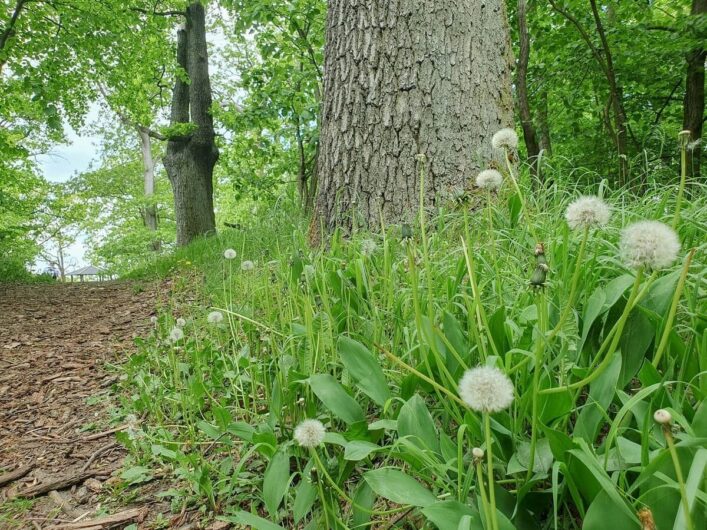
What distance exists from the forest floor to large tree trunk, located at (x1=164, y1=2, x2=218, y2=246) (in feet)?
13.4

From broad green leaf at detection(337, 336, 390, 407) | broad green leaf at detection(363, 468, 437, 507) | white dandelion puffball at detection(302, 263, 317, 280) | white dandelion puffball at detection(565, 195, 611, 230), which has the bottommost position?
broad green leaf at detection(363, 468, 437, 507)

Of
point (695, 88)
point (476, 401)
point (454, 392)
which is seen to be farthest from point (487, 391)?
point (695, 88)

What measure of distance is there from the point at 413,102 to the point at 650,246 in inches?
78.7


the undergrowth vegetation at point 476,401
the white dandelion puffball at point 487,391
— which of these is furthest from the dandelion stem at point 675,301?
the white dandelion puffball at point 487,391

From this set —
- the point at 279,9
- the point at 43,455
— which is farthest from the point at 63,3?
the point at 43,455

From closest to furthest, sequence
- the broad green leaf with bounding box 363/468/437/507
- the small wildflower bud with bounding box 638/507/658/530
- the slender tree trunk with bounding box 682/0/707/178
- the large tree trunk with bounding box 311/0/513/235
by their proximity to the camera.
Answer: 1. the small wildflower bud with bounding box 638/507/658/530
2. the broad green leaf with bounding box 363/468/437/507
3. the large tree trunk with bounding box 311/0/513/235
4. the slender tree trunk with bounding box 682/0/707/178

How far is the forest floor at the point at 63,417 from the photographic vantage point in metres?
1.56

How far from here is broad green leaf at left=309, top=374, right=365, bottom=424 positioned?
1200mm

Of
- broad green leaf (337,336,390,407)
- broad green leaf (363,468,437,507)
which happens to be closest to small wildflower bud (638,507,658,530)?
broad green leaf (363,468,437,507)

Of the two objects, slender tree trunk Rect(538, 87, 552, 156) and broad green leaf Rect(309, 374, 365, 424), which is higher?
slender tree trunk Rect(538, 87, 552, 156)

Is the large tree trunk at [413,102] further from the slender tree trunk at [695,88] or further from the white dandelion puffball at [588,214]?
the slender tree trunk at [695,88]

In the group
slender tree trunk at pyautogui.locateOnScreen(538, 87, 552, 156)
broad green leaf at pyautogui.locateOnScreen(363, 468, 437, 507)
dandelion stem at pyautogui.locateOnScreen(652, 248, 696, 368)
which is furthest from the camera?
slender tree trunk at pyautogui.locateOnScreen(538, 87, 552, 156)

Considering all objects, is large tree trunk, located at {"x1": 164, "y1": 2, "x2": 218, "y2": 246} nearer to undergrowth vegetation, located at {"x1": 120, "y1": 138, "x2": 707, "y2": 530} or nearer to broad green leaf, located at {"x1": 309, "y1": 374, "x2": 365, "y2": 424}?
undergrowth vegetation, located at {"x1": 120, "y1": 138, "x2": 707, "y2": 530}

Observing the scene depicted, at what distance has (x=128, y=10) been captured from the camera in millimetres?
Result: 6750
